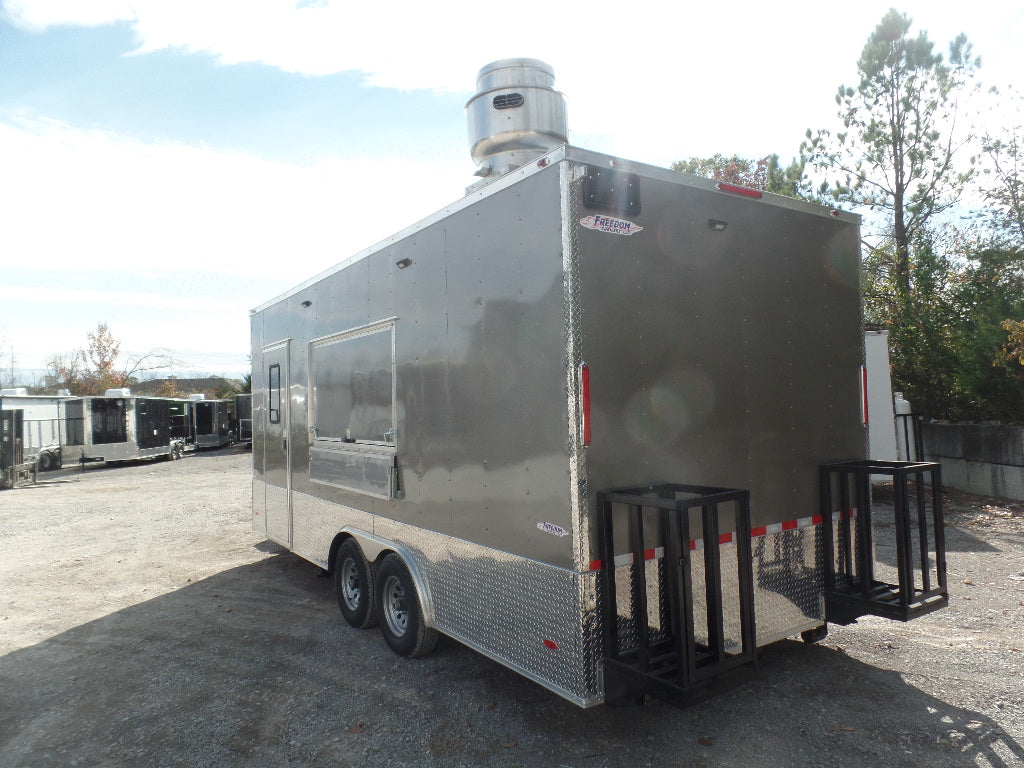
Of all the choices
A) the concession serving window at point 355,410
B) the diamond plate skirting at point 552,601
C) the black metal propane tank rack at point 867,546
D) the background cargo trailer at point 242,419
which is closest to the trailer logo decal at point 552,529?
the diamond plate skirting at point 552,601

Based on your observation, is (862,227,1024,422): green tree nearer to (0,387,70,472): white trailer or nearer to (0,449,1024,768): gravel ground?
(0,449,1024,768): gravel ground

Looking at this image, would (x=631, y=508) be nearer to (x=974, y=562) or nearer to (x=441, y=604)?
(x=441, y=604)

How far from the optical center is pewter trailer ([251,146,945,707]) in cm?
311

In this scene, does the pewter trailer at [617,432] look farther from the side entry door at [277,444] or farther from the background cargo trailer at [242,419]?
the background cargo trailer at [242,419]

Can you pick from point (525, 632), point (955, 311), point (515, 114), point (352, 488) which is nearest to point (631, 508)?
point (525, 632)

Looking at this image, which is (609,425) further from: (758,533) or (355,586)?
(355,586)

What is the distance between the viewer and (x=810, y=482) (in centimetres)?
399

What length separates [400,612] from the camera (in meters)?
4.70

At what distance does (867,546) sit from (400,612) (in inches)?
118

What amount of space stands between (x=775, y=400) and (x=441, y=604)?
2.28m

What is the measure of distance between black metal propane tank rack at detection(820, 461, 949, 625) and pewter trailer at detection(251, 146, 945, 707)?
0.02 m

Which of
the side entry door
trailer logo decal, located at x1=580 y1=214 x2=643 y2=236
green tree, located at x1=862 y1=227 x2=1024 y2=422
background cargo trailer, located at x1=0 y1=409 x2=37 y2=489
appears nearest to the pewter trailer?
trailer logo decal, located at x1=580 y1=214 x2=643 y2=236

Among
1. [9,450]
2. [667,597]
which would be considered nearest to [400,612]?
[667,597]

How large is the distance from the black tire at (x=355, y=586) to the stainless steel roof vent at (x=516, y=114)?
9.84 ft
